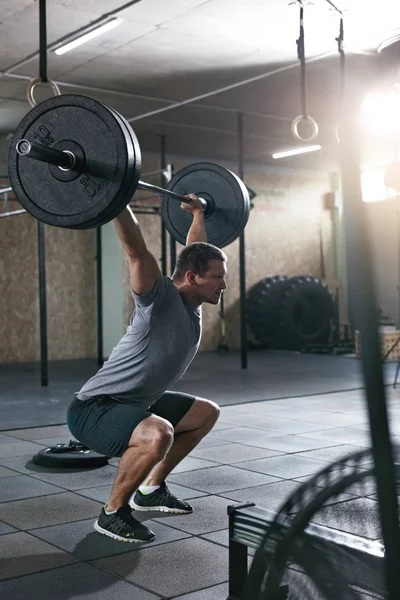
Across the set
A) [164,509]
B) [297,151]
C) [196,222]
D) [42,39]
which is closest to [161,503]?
[164,509]

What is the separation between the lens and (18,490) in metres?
3.15

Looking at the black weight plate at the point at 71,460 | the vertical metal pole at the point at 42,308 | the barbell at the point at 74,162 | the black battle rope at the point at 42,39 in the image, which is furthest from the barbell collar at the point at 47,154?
the vertical metal pole at the point at 42,308

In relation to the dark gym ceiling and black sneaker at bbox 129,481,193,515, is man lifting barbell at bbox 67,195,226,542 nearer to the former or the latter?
black sneaker at bbox 129,481,193,515

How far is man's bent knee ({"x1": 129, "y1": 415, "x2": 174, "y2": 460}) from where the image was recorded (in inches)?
96.5

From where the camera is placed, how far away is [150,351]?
2549 mm

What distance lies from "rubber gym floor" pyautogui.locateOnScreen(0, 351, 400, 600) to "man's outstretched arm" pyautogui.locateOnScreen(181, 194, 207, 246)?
1055 mm

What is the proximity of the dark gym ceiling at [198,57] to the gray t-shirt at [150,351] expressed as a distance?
2.17 metres

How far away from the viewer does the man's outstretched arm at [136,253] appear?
2375 millimetres

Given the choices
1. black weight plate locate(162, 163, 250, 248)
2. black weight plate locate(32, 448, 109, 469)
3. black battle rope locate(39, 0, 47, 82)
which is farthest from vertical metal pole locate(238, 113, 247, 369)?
black weight plate locate(32, 448, 109, 469)

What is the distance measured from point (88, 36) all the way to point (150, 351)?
3.74m

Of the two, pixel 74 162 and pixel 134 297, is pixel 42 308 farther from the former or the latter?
pixel 74 162

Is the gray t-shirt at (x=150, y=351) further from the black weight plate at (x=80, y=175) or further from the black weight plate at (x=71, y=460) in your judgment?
the black weight plate at (x=71, y=460)

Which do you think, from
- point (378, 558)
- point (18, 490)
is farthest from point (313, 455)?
point (378, 558)

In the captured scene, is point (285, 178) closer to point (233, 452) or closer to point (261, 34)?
point (261, 34)
